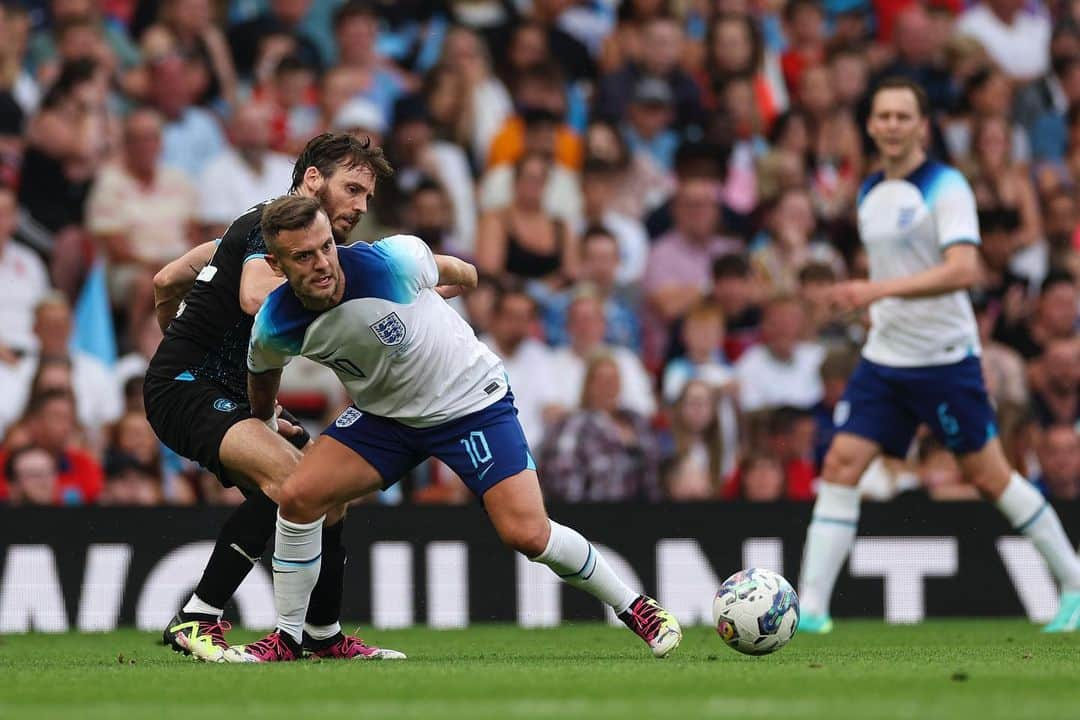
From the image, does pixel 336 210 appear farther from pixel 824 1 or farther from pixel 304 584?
pixel 824 1

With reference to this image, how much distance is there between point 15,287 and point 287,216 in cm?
657

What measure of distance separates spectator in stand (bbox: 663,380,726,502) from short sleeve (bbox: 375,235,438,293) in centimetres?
554

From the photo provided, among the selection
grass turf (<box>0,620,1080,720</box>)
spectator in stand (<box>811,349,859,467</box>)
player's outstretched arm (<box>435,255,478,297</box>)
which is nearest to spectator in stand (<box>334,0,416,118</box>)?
spectator in stand (<box>811,349,859,467</box>)

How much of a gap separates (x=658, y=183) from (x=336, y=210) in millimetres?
7967

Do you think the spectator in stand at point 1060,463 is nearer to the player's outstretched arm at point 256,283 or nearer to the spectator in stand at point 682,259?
the spectator in stand at point 682,259

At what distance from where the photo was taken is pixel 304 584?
7.69m

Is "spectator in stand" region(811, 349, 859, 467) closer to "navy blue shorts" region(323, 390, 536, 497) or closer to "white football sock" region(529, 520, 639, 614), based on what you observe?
"white football sock" region(529, 520, 639, 614)

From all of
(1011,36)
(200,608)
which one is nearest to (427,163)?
(1011,36)

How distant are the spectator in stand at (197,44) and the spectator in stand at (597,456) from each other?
4.14m

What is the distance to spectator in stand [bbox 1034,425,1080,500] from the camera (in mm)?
12547

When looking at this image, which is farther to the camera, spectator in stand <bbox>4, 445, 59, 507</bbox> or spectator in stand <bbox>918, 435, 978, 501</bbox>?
spectator in stand <bbox>918, 435, 978, 501</bbox>

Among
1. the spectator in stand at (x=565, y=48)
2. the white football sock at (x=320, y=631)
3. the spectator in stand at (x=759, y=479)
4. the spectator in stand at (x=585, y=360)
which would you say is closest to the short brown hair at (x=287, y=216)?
the white football sock at (x=320, y=631)

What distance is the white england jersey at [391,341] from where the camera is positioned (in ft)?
23.7

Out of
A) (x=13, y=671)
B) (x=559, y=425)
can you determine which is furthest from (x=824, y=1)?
(x=13, y=671)
